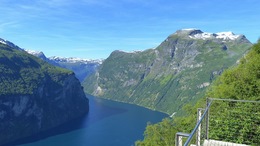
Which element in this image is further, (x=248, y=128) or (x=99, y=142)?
(x=99, y=142)

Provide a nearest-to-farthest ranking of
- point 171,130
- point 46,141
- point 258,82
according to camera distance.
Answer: point 258,82 → point 171,130 → point 46,141

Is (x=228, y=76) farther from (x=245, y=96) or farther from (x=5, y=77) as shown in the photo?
(x=5, y=77)

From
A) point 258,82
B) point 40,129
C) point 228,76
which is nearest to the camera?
point 258,82

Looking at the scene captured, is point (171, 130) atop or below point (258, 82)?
below

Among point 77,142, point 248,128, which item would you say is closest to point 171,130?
point 248,128

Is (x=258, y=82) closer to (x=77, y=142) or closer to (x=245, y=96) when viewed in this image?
(x=245, y=96)

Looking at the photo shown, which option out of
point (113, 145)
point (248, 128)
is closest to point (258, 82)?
point (248, 128)
